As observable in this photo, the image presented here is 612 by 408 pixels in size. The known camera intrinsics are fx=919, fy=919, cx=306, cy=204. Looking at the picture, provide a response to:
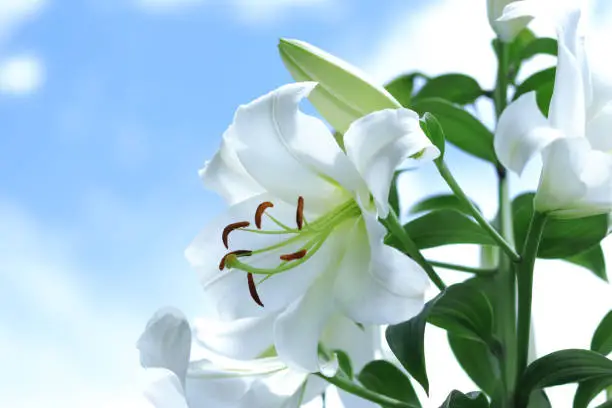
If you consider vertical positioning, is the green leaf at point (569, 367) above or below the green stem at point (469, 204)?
below

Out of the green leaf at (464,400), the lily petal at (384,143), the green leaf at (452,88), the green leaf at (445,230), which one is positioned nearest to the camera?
the lily petal at (384,143)

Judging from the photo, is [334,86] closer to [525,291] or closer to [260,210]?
[260,210]

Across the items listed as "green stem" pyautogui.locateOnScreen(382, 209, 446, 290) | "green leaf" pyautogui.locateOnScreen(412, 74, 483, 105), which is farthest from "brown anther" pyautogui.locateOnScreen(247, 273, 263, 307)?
"green leaf" pyautogui.locateOnScreen(412, 74, 483, 105)

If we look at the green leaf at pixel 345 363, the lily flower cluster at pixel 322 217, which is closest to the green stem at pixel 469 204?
the lily flower cluster at pixel 322 217

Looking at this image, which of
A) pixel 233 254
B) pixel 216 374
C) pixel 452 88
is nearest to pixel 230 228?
pixel 233 254

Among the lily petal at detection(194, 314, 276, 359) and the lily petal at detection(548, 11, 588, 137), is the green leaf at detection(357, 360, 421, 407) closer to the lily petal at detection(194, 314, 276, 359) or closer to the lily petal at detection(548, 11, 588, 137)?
the lily petal at detection(194, 314, 276, 359)

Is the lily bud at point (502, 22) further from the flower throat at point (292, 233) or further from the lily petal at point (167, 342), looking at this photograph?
the lily petal at point (167, 342)
